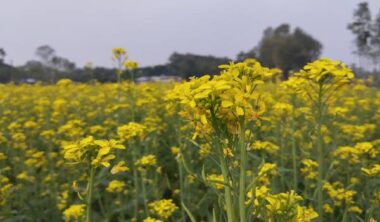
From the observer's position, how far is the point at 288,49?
32.6m

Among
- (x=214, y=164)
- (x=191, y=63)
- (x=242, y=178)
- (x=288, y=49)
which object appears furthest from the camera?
(x=288, y=49)

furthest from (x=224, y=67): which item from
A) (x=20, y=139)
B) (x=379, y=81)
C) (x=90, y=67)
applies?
(x=379, y=81)

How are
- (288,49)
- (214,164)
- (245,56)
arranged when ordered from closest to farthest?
1. (214,164)
2. (245,56)
3. (288,49)

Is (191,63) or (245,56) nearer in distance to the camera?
(245,56)

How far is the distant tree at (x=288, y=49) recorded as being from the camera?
106 ft

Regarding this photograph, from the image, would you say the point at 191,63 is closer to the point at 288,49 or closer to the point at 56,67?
the point at 56,67

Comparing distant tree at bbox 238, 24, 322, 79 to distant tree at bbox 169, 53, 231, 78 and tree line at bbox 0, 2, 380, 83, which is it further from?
distant tree at bbox 169, 53, 231, 78

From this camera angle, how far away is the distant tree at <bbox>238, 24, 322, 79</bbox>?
106ft

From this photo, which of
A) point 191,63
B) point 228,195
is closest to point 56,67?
point 191,63

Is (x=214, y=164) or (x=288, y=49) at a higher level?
(x=288, y=49)

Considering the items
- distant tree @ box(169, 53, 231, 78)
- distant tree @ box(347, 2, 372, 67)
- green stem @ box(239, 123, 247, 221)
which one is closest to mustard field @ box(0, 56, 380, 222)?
green stem @ box(239, 123, 247, 221)

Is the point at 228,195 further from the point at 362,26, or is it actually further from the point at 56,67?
the point at 362,26

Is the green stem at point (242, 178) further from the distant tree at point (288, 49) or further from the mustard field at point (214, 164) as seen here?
the distant tree at point (288, 49)

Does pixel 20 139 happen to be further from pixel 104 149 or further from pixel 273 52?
pixel 273 52
